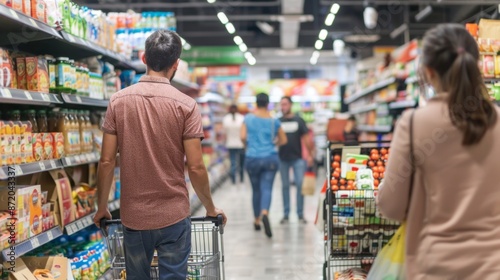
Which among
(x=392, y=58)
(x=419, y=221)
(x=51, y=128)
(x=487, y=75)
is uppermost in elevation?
(x=392, y=58)

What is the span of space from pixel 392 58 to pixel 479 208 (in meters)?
11.9

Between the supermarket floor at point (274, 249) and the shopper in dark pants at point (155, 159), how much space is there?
105 inches

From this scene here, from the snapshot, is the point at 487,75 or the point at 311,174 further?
the point at 311,174

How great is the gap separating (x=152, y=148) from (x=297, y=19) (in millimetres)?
12893

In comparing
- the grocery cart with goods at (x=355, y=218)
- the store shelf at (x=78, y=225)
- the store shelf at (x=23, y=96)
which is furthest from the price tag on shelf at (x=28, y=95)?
the grocery cart with goods at (x=355, y=218)

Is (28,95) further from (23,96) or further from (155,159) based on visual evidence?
(155,159)

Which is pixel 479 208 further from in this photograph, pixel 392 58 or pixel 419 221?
pixel 392 58

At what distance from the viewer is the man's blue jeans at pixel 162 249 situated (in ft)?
9.71

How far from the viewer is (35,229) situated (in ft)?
12.1

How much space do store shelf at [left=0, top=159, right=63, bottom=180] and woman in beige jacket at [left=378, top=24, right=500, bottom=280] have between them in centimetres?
201

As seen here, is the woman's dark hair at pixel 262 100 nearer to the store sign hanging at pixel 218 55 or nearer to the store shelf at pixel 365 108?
the store shelf at pixel 365 108

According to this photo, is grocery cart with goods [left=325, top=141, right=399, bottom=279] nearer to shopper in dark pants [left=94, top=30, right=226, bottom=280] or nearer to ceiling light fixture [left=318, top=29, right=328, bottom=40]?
shopper in dark pants [left=94, top=30, right=226, bottom=280]

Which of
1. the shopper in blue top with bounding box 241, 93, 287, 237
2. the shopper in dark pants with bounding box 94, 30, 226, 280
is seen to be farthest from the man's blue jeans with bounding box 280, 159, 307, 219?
the shopper in dark pants with bounding box 94, 30, 226, 280

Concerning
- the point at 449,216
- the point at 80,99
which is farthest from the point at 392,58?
the point at 449,216
